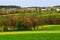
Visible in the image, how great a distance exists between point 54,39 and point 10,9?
95.2 feet

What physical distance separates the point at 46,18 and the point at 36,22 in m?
2.82

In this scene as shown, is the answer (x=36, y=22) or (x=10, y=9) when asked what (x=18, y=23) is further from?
(x=10, y=9)

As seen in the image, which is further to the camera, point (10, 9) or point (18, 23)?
point (10, 9)

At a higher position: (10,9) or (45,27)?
(10,9)

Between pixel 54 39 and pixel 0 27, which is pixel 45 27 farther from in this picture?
pixel 54 39

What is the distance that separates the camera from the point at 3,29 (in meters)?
35.9

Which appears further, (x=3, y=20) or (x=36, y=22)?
(x=36, y=22)

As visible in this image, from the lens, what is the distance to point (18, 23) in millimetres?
38656

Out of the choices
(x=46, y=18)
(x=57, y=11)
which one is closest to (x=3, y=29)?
(x=46, y=18)

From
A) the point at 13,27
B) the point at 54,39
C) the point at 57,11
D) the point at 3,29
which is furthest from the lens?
the point at 57,11

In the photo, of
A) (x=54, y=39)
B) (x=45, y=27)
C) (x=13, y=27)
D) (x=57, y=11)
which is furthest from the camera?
(x=57, y=11)

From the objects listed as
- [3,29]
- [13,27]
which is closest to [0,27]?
[3,29]

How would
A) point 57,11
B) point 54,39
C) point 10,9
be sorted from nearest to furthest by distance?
1. point 54,39
2. point 10,9
3. point 57,11

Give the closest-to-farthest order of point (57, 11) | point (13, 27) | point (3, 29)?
point (3, 29), point (13, 27), point (57, 11)
